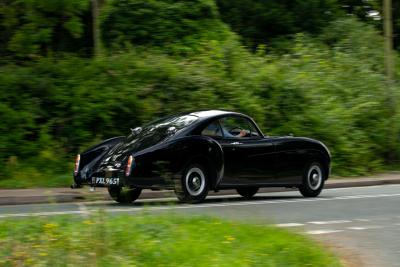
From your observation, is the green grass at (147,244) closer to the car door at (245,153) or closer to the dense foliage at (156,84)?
the car door at (245,153)

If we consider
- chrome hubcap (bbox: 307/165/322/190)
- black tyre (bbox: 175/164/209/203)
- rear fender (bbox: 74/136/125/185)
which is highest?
rear fender (bbox: 74/136/125/185)

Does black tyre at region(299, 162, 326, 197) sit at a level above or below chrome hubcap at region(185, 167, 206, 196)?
below

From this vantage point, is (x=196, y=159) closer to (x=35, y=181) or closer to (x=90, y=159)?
(x=90, y=159)

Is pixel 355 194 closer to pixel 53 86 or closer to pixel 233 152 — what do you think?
A: pixel 233 152

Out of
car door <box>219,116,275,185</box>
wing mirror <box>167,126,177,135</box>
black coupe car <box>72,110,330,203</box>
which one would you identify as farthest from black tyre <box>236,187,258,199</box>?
wing mirror <box>167,126,177,135</box>

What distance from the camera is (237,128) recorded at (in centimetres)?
1357

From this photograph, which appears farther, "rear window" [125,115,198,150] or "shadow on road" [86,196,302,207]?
"shadow on road" [86,196,302,207]

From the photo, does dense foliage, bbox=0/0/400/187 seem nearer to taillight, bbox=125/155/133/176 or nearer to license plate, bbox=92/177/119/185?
license plate, bbox=92/177/119/185

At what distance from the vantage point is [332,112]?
68.7ft

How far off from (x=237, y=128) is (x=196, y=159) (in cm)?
134

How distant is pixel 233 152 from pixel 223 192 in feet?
8.69

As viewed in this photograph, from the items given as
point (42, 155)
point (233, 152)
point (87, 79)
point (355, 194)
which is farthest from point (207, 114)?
point (87, 79)

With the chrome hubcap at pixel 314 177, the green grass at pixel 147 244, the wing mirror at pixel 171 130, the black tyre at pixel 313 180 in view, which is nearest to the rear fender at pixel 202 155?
the wing mirror at pixel 171 130

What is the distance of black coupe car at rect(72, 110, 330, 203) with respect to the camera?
12.2 metres
